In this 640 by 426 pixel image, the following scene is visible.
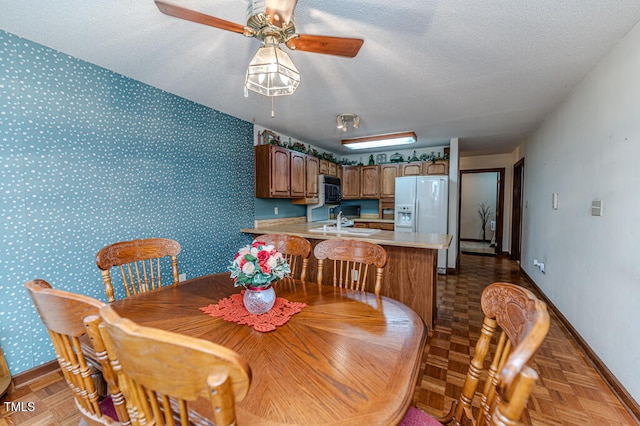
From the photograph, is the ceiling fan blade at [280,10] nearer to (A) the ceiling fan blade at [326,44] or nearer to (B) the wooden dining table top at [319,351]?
(A) the ceiling fan blade at [326,44]

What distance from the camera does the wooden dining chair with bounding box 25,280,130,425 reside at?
0.71m

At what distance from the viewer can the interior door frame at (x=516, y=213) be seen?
5129 millimetres

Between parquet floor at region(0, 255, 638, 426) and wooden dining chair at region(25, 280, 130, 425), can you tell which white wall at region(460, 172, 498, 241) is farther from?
wooden dining chair at region(25, 280, 130, 425)

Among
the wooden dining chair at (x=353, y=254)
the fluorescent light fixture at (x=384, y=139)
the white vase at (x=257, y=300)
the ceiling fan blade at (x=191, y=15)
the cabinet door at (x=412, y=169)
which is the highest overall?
the fluorescent light fixture at (x=384, y=139)

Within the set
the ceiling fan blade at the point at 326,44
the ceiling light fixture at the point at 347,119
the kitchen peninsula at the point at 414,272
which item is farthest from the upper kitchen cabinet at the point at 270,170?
the ceiling fan blade at the point at 326,44

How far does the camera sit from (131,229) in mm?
2396

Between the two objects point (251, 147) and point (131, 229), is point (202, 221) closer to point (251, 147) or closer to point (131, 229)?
point (131, 229)

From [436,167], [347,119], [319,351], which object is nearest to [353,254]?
[319,351]

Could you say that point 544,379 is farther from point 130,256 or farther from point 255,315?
point 130,256

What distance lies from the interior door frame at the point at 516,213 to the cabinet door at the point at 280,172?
4285 mm

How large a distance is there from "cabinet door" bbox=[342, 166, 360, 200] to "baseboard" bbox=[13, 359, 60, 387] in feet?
15.5

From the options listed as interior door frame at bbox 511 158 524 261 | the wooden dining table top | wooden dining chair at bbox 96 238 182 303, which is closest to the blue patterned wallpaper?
wooden dining chair at bbox 96 238 182 303

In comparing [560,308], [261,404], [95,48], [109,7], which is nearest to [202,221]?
[95,48]

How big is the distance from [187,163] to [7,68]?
1.34 metres
